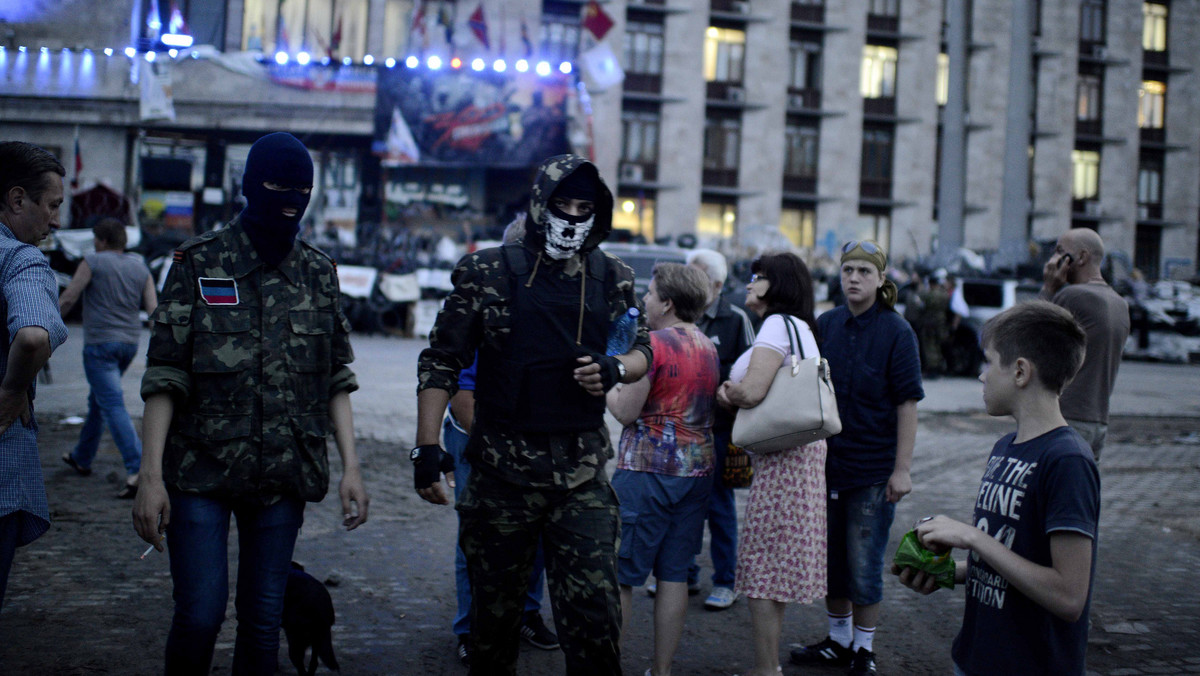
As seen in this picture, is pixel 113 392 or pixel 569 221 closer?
pixel 569 221

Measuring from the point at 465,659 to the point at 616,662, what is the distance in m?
1.50

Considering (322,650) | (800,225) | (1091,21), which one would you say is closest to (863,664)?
(322,650)

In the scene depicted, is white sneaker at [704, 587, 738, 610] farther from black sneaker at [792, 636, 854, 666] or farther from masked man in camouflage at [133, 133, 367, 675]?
→ masked man in camouflage at [133, 133, 367, 675]

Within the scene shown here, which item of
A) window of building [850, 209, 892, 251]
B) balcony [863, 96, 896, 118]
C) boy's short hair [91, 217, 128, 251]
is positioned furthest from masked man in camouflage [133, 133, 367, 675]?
balcony [863, 96, 896, 118]

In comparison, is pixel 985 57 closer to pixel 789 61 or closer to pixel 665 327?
pixel 789 61

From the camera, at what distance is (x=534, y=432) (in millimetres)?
3260

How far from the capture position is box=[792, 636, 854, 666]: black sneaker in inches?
186

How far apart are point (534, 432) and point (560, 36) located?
35523 mm

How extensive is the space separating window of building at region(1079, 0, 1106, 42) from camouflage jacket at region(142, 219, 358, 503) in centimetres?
4925

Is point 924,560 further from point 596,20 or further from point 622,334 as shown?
point 596,20

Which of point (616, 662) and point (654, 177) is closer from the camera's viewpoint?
point (616, 662)

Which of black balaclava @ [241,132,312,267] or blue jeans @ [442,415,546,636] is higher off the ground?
black balaclava @ [241,132,312,267]

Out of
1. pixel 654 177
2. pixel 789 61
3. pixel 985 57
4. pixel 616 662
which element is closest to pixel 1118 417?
pixel 616 662

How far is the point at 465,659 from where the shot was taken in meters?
4.52
